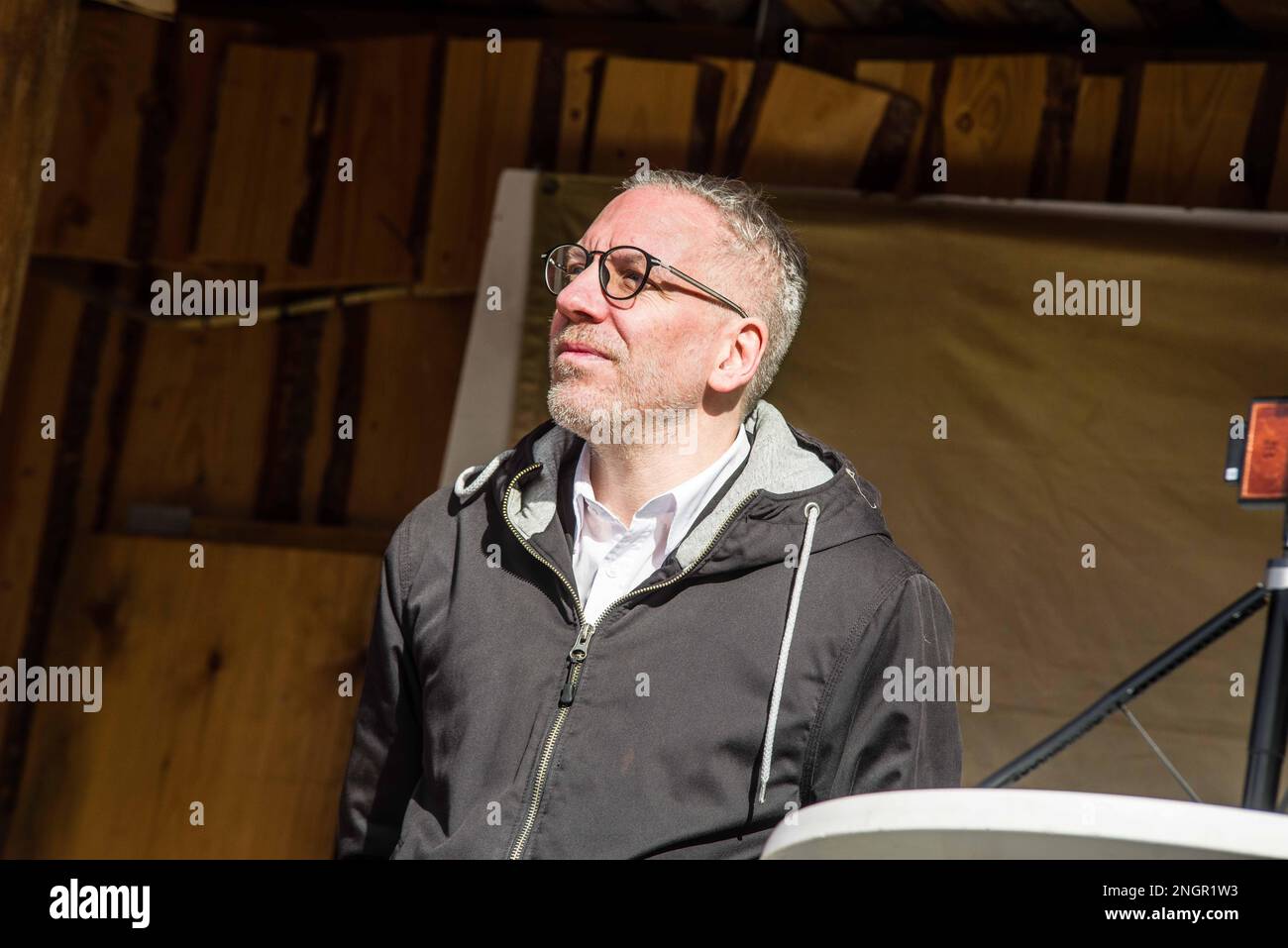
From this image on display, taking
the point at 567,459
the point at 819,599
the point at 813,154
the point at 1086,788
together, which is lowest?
the point at 1086,788

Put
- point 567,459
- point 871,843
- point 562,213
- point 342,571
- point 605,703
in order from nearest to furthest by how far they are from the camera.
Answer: point 871,843
point 605,703
point 567,459
point 562,213
point 342,571

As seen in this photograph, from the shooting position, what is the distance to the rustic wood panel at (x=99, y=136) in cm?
447

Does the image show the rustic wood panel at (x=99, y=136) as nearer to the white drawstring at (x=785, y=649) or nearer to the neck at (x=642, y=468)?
the neck at (x=642, y=468)

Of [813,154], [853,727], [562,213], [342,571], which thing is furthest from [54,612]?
[853,727]

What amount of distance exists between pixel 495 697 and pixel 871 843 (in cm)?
94

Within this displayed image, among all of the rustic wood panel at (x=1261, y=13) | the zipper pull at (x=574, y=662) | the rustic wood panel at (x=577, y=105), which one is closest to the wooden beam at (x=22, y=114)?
the zipper pull at (x=574, y=662)

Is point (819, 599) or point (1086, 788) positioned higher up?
point (819, 599)

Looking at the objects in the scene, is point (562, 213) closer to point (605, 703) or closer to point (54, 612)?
point (54, 612)

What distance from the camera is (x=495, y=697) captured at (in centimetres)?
192

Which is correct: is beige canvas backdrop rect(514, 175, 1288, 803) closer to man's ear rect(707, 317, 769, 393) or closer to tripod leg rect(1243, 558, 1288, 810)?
tripod leg rect(1243, 558, 1288, 810)

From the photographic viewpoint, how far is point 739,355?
2.19m

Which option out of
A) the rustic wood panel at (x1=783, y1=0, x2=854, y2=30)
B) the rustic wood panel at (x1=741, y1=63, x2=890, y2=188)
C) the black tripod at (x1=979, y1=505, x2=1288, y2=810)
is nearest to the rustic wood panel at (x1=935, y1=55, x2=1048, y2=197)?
the rustic wood panel at (x1=741, y1=63, x2=890, y2=188)

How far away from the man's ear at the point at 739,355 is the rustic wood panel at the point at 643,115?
80.1 inches

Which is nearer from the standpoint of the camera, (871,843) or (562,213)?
(871,843)
